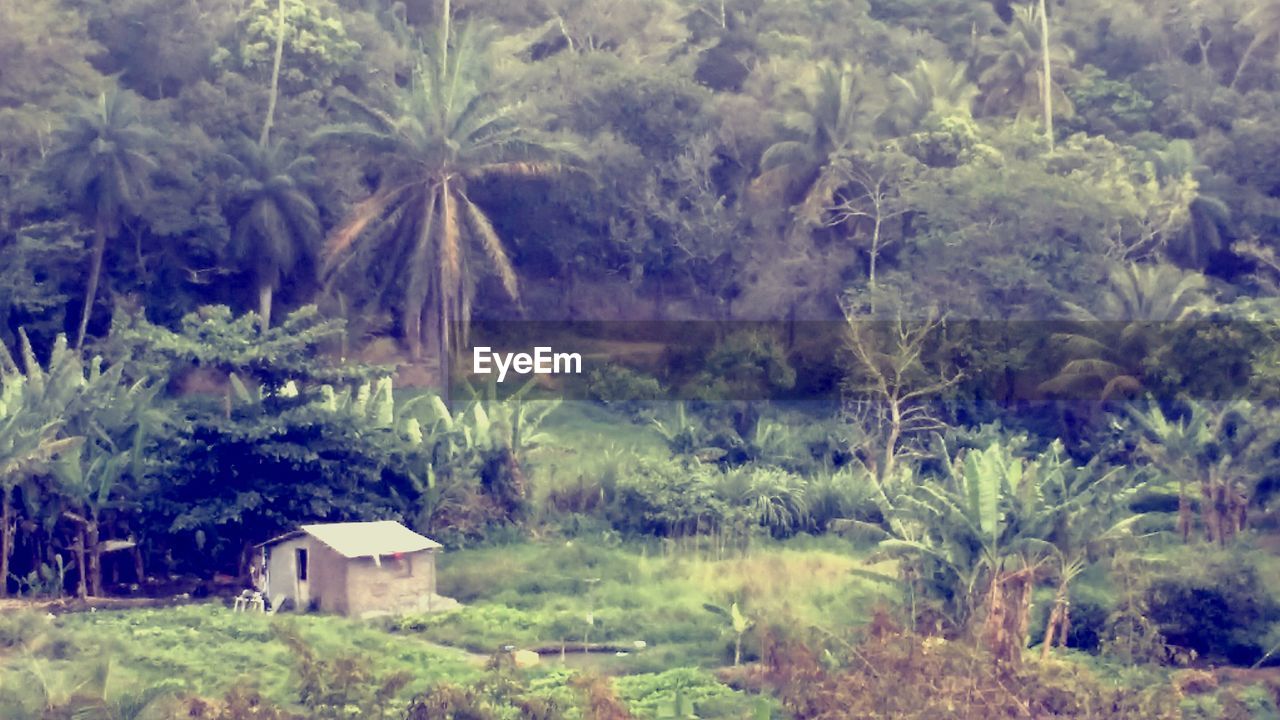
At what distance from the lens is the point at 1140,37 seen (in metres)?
41.2

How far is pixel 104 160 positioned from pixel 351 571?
11.9 m

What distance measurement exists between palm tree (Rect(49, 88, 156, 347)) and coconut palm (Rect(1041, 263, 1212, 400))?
14.4m

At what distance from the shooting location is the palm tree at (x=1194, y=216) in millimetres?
35312

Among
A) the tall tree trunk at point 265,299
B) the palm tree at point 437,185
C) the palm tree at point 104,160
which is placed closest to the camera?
the palm tree at point 437,185

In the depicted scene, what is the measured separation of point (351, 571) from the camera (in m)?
21.9

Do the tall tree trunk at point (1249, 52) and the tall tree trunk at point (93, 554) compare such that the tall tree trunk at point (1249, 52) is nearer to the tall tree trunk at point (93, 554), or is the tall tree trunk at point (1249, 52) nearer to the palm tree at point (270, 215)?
the palm tree at point (270, 215)

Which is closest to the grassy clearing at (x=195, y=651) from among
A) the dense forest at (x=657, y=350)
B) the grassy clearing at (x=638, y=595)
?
the dense forest at (x=657, y=350)

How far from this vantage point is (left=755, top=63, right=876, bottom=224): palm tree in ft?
115

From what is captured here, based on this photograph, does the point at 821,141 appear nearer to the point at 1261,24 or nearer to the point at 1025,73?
the point at 1025,73

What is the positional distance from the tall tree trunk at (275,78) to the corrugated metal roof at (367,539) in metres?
12.7

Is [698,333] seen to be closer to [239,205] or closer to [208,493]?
[239,205]

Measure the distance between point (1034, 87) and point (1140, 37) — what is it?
135 inches

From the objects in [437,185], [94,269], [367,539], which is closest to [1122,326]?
[437,185]

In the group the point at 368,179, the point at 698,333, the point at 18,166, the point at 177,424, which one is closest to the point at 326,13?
the point at 368,179
